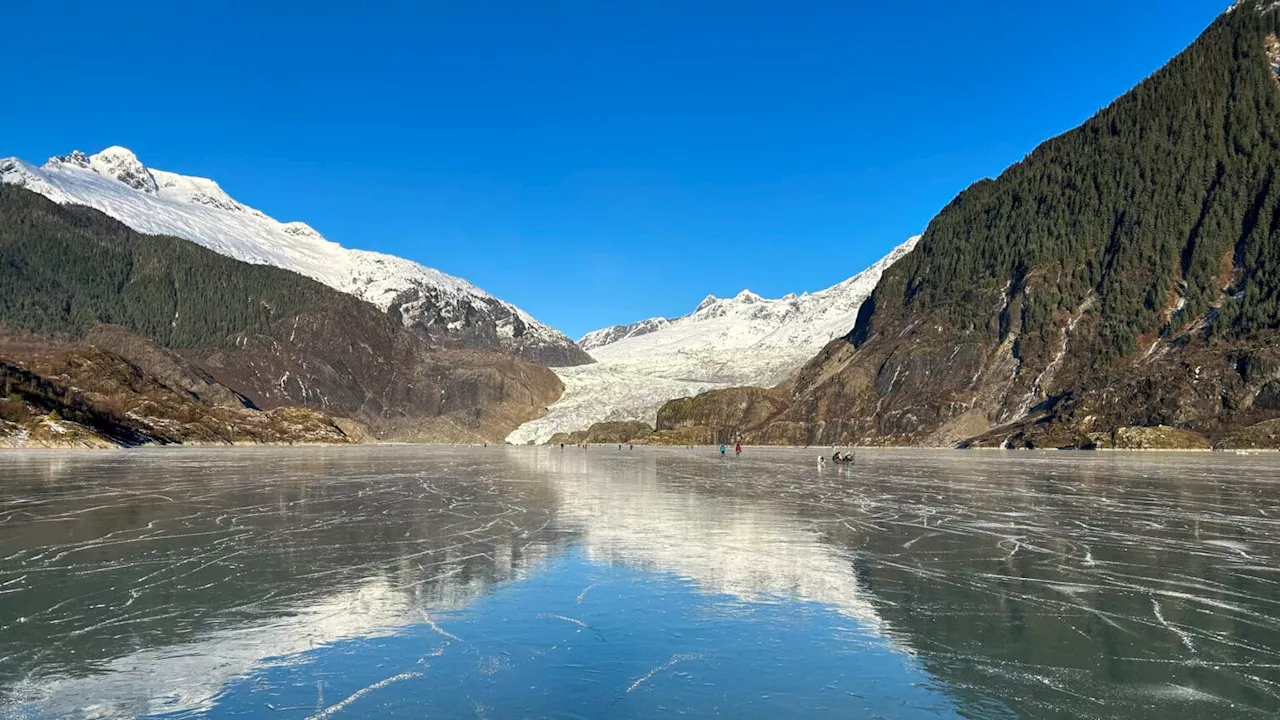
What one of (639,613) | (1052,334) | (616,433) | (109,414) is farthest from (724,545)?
(616,433)

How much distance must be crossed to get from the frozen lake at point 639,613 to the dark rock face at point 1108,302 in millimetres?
90666

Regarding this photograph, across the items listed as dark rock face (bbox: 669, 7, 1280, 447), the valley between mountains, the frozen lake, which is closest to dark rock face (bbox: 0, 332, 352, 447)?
the valley between mountains

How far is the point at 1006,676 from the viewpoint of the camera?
9703 millimetres

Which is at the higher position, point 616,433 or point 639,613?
point 616,433

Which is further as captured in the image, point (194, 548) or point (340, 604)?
point (194, 548)

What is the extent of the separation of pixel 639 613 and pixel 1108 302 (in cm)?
14232

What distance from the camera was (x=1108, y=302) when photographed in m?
132

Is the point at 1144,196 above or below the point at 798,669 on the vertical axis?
above

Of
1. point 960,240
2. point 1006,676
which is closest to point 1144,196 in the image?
point 960,240

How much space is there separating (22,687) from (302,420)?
148286mm

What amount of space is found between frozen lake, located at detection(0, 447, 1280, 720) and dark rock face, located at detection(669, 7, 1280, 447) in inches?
3570

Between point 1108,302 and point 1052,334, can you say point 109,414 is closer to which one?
point 1052,334

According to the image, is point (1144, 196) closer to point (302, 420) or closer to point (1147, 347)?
point (1147, 347)

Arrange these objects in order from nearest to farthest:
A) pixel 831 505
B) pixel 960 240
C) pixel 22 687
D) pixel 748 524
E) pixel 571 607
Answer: pixel 22 687 < pixel 571 607 < pixel 748 524 < pixel 831 505 < pixel 960 240
